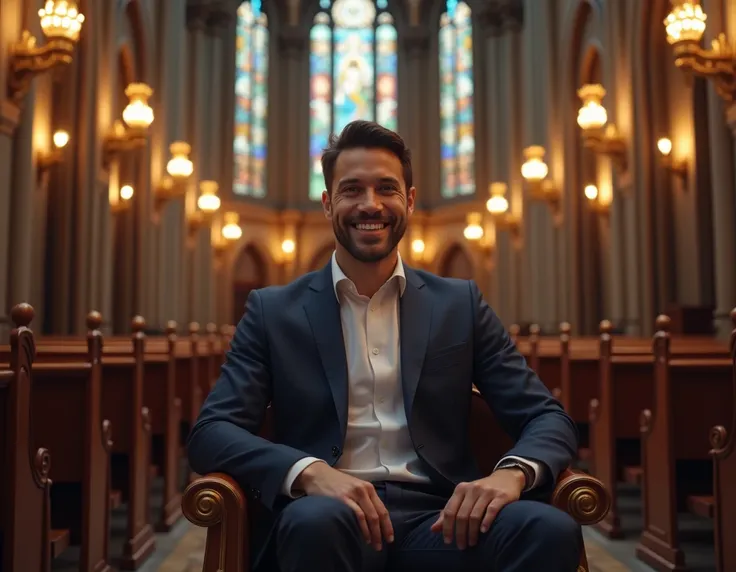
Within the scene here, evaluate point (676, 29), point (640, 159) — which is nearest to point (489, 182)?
point (640, 159)

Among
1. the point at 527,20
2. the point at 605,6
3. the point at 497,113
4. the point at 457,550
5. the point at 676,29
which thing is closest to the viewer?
the point at 457,550

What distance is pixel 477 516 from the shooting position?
68.3 inches

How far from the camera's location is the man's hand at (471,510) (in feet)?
5.71


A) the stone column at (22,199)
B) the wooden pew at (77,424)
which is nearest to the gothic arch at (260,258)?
the stone column at (22,199)

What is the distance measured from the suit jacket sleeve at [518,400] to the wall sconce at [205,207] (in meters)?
11.4

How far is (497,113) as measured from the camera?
55.0ft

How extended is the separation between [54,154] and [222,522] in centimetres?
711

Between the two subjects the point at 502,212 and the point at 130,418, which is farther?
the point at 502,212

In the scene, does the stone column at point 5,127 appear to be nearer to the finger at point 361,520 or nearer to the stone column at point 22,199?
the stone column at point 22,199

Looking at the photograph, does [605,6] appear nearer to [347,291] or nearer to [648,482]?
[648,482]

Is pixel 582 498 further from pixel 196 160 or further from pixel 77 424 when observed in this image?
pixel 196 160

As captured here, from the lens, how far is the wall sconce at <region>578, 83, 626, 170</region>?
342 inches

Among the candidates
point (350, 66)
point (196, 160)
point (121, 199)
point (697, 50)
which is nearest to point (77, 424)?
point (697, 50)

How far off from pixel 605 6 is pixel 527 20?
13.1ft
